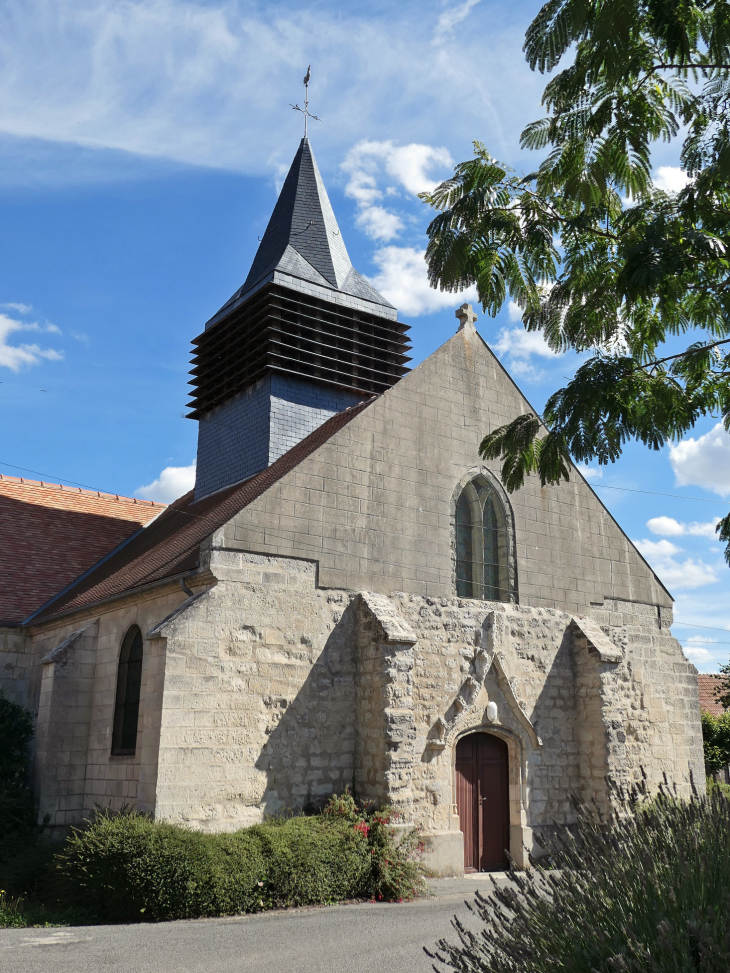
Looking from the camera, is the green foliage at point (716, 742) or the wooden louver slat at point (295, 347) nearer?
the wooden louver slat at point (295, 347)

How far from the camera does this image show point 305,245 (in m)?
20.2

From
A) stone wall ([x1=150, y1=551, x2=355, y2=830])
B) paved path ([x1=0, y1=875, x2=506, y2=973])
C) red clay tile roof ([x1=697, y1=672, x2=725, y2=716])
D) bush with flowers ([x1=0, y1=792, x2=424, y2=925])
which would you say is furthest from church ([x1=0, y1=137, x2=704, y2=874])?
red clay tile roof ([x1=697, y1=672, x2=725, y2=716])

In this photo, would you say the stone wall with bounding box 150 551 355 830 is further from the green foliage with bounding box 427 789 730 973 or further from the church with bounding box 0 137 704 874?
the green foliage with bounding box 427 789 730 973

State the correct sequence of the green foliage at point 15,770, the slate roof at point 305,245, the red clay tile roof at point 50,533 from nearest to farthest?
the green foliage at point 15,770 → the red clay tile roof at point 50,533 → the slate roof at point 305,245

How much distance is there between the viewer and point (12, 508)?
18828 mm

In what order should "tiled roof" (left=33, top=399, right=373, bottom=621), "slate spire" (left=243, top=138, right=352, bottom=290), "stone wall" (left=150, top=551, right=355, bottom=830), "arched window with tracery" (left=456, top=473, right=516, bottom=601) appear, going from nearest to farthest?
"stone wall" (left=150, top=551, right=355, bottom=830)
"tiled roof" (left=33, top=399, right=373, bottom=621)
"arched window with tracery" (left=456, top=473, right=516, bottom=601)
"slate spire" (left=243, top=138, right=352, bottom=290)

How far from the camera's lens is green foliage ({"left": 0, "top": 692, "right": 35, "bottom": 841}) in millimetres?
12594

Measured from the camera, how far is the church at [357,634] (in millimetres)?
11328

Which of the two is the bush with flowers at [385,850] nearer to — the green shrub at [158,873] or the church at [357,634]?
the church at [357,634]

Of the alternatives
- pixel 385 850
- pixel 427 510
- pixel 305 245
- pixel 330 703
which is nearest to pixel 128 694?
pixel 330 703

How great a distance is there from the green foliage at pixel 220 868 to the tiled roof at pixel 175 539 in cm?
371

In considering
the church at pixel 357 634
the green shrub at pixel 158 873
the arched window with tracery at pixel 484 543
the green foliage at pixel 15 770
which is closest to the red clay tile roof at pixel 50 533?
the church at pixel 357 634

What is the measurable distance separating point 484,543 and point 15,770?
8814mm

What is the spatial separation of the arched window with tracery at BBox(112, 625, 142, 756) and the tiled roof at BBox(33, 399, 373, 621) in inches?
33.9
